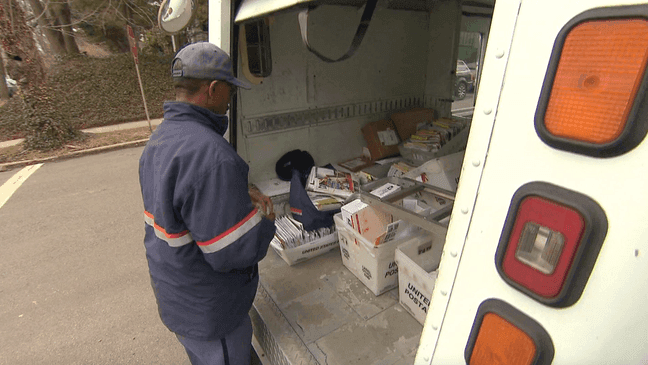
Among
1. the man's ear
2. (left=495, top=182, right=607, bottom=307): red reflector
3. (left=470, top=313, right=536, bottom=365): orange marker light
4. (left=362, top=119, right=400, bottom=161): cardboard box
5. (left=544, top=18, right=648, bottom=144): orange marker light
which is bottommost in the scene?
(left=362, top=119, right=400, bottom=161): cardboard box

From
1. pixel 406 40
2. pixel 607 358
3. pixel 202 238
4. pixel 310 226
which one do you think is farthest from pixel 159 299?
pixel 406 40

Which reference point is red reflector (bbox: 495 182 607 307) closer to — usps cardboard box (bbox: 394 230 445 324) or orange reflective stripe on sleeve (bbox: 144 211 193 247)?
usps cardboard box (bbox: 394 230 445 324)

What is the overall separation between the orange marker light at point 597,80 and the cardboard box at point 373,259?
1489mm

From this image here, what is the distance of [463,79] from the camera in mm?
4023

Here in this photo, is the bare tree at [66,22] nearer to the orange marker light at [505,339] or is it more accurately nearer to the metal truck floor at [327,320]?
the metal truck floor at [327,320]

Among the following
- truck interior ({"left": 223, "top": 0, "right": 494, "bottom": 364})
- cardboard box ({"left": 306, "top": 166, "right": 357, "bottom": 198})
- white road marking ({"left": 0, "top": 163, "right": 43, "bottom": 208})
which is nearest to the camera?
truck interior ({"left": 223, "top": 0, "right": 494, "bottom": 364})

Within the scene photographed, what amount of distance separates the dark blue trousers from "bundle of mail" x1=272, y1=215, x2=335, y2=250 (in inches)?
29.5

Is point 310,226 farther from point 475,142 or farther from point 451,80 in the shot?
point 451,80

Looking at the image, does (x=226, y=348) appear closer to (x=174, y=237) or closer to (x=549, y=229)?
(x=174, y=237)

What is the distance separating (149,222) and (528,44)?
1.57m

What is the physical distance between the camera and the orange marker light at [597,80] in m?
0.51

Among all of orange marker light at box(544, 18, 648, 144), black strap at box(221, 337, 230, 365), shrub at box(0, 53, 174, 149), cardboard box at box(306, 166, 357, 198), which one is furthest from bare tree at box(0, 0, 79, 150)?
orange marker light at box(544, 18, 648, 144)

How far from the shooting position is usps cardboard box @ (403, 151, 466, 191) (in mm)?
2941

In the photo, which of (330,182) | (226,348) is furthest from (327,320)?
(330,182)
